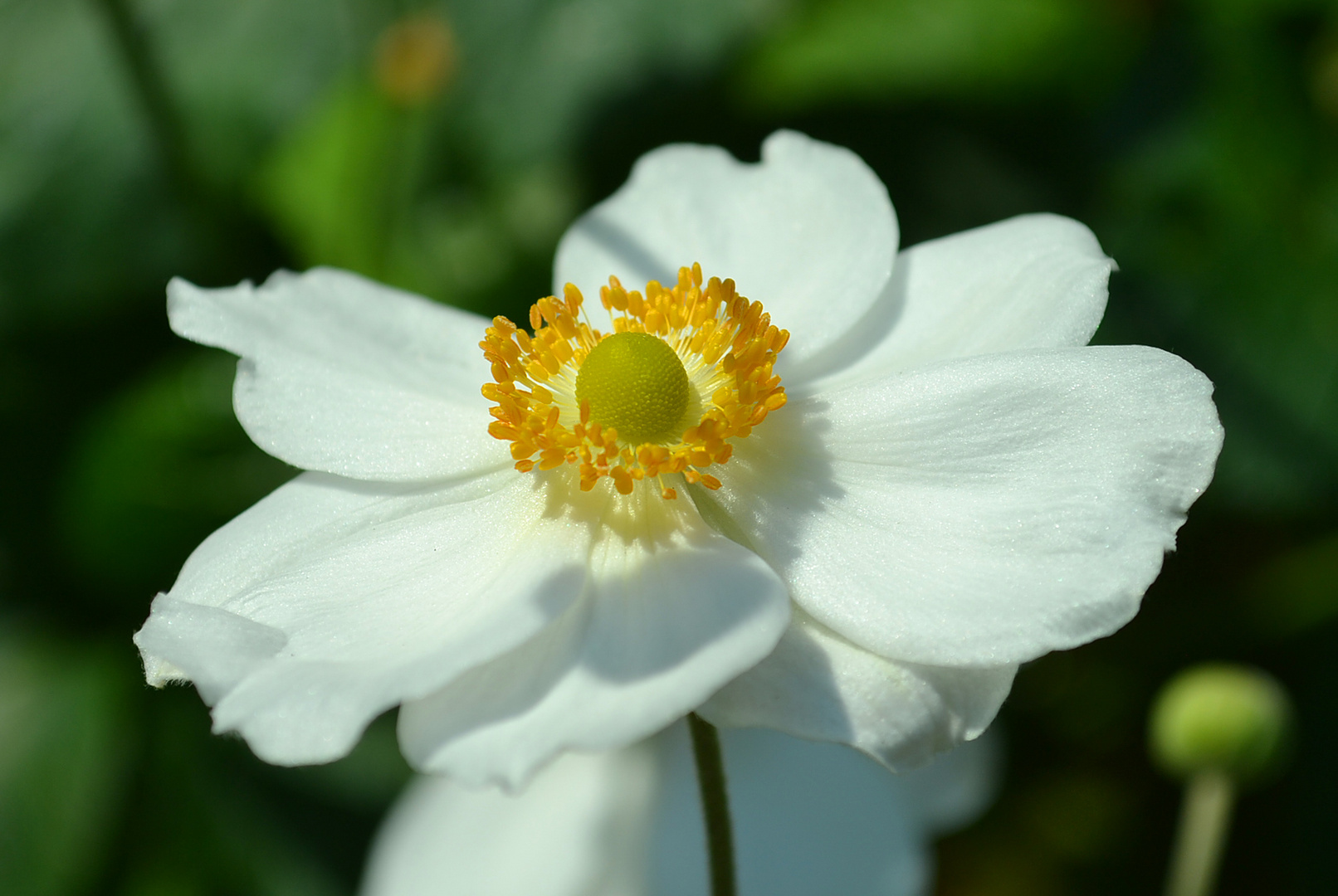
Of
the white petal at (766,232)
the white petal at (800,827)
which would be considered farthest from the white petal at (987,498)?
the white petal at (800,827)

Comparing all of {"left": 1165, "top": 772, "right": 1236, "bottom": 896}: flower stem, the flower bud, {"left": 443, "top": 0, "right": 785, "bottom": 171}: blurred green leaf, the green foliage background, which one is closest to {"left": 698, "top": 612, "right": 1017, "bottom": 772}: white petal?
{"left": 1165, "top": 772, "right": 1236, "bottom": 896}: flower stem

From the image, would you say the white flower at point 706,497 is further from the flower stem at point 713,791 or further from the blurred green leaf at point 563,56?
the blurred green leaf at point 563,56

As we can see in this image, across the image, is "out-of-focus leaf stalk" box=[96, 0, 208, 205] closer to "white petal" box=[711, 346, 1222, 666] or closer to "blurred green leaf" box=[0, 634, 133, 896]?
"blurred green leaf" box=[0, 634, 133, 896]

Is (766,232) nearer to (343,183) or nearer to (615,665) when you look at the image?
(615,665)

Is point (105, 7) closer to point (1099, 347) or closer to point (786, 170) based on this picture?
point (786, 170)

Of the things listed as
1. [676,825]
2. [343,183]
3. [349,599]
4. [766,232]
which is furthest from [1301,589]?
[343,183]

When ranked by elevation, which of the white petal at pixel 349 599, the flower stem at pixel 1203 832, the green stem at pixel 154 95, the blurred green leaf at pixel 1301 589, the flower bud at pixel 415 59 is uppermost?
the green stem at pixel 154 95

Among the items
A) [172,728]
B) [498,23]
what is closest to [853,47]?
[498,23]
